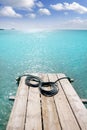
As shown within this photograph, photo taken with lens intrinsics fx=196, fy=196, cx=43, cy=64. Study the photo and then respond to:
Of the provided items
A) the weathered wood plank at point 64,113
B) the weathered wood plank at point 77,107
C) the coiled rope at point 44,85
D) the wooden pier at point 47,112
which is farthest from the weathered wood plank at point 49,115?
the weathered wood plank at point 77,107

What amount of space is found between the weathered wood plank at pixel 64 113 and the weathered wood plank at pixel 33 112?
496mm

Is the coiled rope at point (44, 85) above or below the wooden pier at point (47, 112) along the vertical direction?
below

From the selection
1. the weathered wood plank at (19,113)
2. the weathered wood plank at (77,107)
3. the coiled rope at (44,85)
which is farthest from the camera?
the coiled rope at (44,85)

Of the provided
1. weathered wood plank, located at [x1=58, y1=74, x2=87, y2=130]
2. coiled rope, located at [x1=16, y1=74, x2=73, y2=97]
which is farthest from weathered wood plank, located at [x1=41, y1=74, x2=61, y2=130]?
weathered wood plank, located at [x1=58, y1=74, x2=87, y2=130]

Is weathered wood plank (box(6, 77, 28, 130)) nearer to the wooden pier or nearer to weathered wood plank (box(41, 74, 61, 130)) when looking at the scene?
the wooden pier

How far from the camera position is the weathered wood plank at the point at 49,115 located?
4.18 m

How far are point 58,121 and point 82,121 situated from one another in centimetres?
53

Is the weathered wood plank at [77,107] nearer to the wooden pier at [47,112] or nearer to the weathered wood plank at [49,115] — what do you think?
the wooden pier at [47,112]

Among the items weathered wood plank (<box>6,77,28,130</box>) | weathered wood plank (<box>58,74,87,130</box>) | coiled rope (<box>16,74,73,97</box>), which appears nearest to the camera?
weathered wood plank (<box>6,77,28,130</box>)

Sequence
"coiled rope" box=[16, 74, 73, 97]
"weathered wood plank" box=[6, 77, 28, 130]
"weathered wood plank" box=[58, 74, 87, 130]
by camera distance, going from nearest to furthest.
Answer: "weathered wood plank" box=[6, 77, 28, 130], "weathered wood plank" box=[58, 74, 87, 130], "coiled rope" box=[16, 74, 73, 97]

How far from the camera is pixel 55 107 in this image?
5109 mm

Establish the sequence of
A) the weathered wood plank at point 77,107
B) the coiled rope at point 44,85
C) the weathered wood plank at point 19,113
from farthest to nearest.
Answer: the coiled rope at point 44,85
the weathered wood plank at point 77,107
the weathered wood plank at point 19,113

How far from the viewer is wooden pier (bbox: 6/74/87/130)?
13.7ft

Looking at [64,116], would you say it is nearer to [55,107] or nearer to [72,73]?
[55,107]
